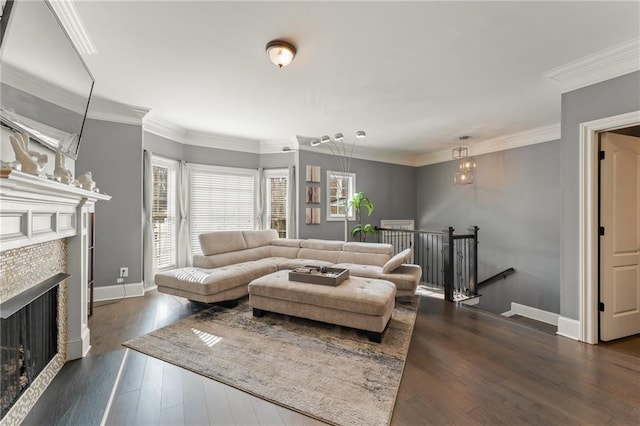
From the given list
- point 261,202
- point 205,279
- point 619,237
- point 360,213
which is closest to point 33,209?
point 205,279

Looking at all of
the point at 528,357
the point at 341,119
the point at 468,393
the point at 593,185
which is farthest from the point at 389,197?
the point at 468,393

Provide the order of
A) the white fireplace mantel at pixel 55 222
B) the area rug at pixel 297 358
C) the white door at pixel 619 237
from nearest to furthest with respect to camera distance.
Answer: the white fireplace mantel at pixel 55 222
the area rug at pixel 297 358
the white door at pixel 619 237

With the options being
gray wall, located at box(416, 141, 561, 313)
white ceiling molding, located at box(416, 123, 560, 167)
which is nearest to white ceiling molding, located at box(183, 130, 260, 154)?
white ceiling molding, located at box(416, 123, 560, 167)

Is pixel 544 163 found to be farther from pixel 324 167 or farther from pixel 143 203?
pixel 143 203

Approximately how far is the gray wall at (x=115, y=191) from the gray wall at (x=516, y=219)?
632 centimetres

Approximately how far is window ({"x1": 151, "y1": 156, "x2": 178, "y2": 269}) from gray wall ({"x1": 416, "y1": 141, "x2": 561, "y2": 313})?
594 cm

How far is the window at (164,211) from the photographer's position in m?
4.75

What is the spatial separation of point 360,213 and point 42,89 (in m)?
5.42

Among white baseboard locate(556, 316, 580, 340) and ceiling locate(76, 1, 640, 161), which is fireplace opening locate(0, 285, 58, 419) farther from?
white baseboard locate(556, 316, 580, 340)

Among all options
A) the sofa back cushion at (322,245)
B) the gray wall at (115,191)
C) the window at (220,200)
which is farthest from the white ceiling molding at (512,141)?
the gray wall at (115,191)

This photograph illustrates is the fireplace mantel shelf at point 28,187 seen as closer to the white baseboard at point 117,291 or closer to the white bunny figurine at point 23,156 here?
the white bunny figurine at point 23,156

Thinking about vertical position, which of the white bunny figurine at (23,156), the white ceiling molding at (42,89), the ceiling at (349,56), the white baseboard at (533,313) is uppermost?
the ceiling at (349,56)

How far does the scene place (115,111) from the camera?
392 centimetres

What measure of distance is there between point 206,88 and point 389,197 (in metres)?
4.87
